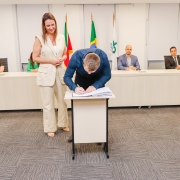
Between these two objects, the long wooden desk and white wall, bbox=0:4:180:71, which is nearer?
the long wooden desk

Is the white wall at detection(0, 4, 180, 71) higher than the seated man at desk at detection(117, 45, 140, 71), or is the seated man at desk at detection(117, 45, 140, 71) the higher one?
the white wall at detection(0, 4, 180, 71)

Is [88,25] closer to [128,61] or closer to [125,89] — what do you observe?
[128,61]

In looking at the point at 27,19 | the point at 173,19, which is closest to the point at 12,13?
the point at 27,19

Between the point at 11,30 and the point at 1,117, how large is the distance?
130 inches

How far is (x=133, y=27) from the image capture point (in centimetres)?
626

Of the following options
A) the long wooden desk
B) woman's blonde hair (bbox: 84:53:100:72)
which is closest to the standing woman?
woman's blonde hair (bbox: 84:53:100:72)

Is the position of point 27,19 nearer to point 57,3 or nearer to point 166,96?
point 57,3

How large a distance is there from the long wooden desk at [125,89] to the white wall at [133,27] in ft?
8.60

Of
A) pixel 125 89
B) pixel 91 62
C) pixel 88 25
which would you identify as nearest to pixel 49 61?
pixel 91 62

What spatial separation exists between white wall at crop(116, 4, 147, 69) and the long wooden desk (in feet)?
8.60

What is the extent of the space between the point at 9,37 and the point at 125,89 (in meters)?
3.94

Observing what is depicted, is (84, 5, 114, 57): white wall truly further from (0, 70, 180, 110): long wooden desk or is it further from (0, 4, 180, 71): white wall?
(0, 70, 180, 110): long wooden desk

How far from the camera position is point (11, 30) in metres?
6.08

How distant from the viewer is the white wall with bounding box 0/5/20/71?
5996 millimetres
